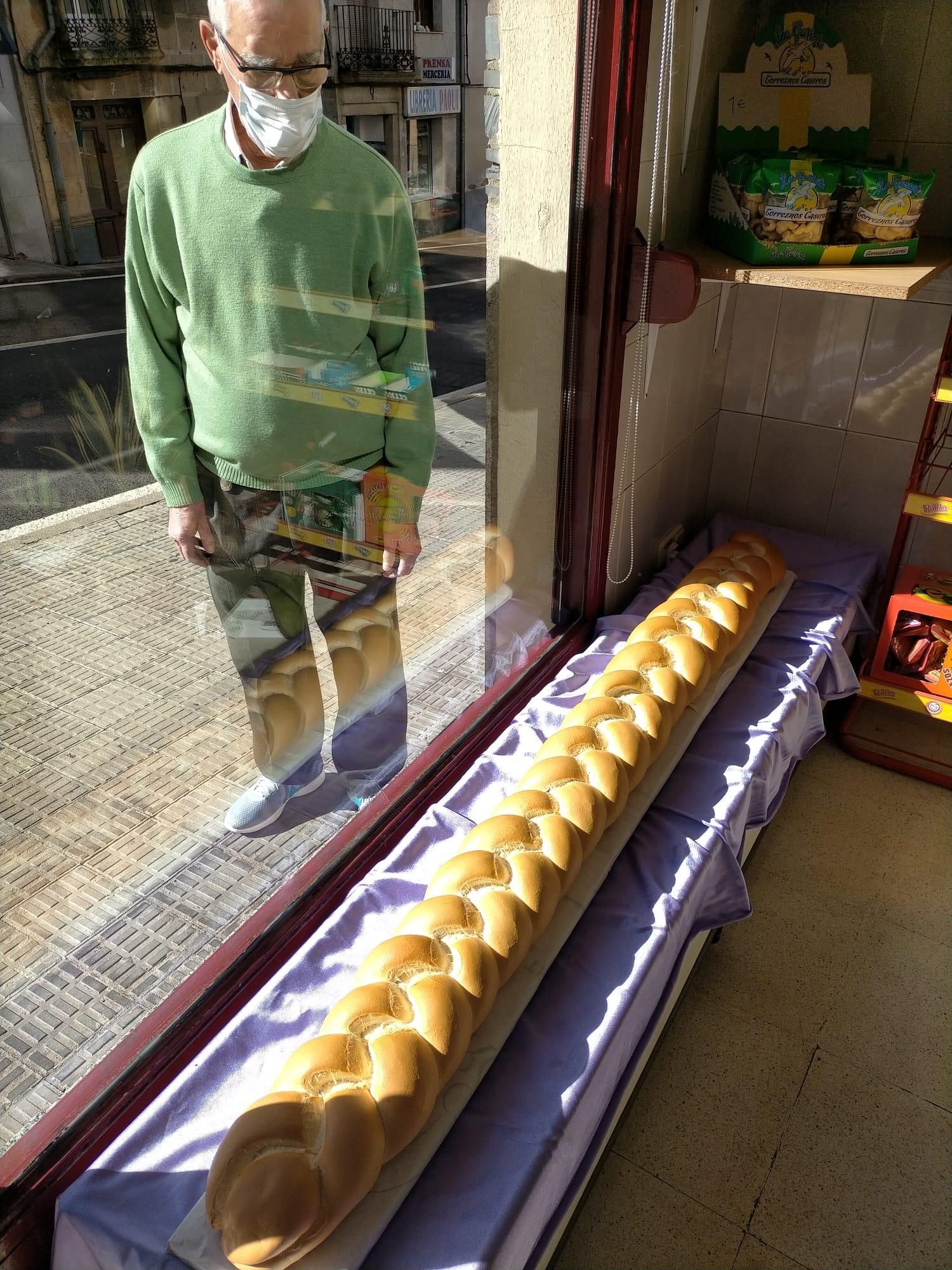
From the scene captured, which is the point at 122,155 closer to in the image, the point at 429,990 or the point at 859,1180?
the point at 429,990

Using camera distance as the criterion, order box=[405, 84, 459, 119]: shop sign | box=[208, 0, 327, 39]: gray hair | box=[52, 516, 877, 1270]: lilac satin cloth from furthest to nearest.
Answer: box=[405, 84, 459, 119]: shop sign → box=[52, 516, 877, 1270]: lilac satin cloth → box=[208, 0, 327, 39]: gray hair

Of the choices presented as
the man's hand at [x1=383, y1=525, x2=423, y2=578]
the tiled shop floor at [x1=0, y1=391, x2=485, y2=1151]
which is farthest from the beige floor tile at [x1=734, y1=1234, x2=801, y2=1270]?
the man's hand at [x1=383, y1=525, x2=423, y2=578]

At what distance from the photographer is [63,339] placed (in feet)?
2.74

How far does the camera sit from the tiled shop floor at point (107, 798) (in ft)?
3.19

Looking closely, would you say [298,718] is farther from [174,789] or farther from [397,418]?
[397,418]

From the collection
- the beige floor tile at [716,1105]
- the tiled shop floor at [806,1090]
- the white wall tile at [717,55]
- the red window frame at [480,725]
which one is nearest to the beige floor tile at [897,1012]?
the tiled shop floor at [806,1090]

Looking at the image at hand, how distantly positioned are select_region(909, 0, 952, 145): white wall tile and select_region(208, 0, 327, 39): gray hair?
1758mm

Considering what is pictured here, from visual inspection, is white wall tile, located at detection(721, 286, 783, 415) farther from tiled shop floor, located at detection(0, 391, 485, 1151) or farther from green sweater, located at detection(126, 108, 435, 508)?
tiled shop floor, located at detection(0, 391, 485, 1151)

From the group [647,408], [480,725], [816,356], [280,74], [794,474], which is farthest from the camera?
[794,474]

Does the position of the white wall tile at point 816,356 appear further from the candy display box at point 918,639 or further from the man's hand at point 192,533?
the man's hand at point 192,533

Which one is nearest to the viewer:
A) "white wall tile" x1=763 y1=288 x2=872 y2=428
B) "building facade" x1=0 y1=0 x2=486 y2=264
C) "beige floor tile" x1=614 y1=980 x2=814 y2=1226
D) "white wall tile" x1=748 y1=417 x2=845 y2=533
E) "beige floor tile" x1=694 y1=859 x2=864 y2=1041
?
"building facade" x1=0 y1=0 x2=486 y2=264

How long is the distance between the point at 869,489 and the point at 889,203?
2.82ft

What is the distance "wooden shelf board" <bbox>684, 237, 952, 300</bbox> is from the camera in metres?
1.60

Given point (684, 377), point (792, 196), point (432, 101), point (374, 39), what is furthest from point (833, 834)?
point (374, 39)
